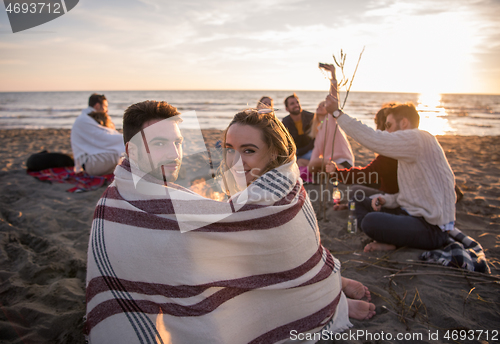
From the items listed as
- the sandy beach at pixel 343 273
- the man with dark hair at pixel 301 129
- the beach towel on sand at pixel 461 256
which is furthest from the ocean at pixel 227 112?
the beach towel on sand at pixel 461 256

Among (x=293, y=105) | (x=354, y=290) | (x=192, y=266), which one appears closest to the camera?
(x=192, y=266)

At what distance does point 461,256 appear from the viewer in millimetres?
2482

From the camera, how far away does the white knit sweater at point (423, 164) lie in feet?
8.67

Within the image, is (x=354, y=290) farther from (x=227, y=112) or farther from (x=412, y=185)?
(x=227, y=112)

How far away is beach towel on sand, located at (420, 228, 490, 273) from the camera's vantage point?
2445mm

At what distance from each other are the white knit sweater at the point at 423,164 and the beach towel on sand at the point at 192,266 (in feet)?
5.00

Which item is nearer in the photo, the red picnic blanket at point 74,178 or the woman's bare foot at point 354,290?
the woman's bare foot at point 354,290

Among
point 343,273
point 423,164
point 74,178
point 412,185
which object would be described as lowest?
point 343,273

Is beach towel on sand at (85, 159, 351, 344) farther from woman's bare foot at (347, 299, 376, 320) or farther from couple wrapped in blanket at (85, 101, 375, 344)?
woman's bare foot at (347, 299, 376, 320)

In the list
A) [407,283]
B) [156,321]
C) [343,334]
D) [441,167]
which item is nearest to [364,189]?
[441,167]

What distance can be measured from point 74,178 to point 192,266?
479 cm

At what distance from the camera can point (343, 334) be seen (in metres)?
1.83

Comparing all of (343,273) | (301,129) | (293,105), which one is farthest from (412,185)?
(301,129)

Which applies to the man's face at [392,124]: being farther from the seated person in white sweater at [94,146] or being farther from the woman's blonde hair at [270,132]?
the seated person in white sweater at [94,146]
